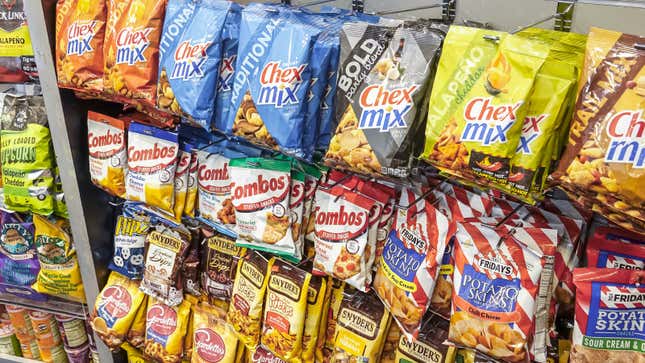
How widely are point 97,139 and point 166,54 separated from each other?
59cm

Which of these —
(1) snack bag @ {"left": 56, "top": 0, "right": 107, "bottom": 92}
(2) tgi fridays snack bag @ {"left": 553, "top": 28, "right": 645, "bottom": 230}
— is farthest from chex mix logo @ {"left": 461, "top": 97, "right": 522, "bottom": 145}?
(1) snack bag @ {"left": 56, "top": 0, "right": 107, "bottom": 92}

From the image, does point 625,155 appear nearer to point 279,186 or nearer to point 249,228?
point 279,186

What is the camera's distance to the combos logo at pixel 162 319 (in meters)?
2.29

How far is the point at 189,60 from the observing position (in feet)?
5.35

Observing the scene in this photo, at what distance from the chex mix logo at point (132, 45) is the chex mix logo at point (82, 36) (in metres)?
0.14

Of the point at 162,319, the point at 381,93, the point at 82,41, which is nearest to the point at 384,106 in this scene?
the point at 381,93

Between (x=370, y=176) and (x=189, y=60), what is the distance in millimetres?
593

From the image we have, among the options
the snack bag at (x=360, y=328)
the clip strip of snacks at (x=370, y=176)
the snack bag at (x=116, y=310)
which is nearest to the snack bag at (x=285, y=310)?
the clip strip of snacks at (x=370, y=176)

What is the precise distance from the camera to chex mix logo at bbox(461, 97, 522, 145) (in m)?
1.22

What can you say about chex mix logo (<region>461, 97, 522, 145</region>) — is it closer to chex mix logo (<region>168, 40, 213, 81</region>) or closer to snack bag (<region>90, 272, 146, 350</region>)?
chex mix logo (<region>168, 40, 213, 81</region>)

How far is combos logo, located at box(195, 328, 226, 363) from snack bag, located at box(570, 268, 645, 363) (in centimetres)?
127

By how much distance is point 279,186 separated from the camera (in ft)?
5.83

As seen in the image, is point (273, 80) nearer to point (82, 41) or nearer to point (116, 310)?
point (82, 41)

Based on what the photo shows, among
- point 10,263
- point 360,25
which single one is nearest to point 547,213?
point 360,25
